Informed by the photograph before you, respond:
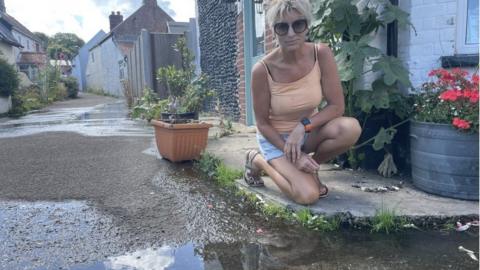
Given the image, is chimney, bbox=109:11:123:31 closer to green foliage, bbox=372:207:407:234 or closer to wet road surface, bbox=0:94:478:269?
wet road surface, bbox=0:94:478:269

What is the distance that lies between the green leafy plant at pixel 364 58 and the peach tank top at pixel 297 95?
515 mm

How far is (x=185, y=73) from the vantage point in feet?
24.0

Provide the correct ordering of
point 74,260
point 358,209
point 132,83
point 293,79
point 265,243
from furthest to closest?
point 132,83 → point 293,79 → point 358,209 → point 265,243 → point 74,260

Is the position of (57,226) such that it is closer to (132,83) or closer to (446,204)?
(446,204)

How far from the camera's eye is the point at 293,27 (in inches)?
96.4

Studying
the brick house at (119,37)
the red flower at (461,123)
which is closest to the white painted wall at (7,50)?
the brick house at (119,37)

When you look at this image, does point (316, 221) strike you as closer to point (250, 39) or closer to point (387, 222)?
point (387, 222)

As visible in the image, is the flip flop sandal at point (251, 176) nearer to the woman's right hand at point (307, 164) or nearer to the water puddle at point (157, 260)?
the woman's right hand at point (307, 164)

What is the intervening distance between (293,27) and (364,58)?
83cm

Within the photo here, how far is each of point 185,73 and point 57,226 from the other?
5.04m

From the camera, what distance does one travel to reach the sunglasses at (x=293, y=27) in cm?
244

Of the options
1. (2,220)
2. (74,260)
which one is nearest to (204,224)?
(74,260)

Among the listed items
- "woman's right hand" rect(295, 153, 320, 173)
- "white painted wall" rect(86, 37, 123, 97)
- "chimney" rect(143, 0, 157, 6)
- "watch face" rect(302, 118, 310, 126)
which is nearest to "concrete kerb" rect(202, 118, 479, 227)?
"woman's right hand" rect(295, 153, 320, 173)

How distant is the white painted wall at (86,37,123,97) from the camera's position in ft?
96.8
